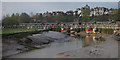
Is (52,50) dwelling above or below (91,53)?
below

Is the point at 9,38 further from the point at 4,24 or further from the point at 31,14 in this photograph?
the point at 31,14

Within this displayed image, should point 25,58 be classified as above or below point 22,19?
below

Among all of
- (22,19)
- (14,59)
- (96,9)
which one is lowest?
(14,59)

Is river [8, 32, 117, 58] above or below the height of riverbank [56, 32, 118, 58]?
below

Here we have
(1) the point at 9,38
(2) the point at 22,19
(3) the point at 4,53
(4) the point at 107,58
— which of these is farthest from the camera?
(2) the point at 22,19

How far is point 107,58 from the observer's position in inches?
577

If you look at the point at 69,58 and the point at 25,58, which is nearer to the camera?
the point at 69,58

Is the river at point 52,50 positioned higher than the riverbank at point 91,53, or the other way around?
the riverbank at point 91,53

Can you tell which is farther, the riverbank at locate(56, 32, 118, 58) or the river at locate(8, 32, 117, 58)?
the river at locate(8, 32, 117, 58)

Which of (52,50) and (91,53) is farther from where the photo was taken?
(52,50)

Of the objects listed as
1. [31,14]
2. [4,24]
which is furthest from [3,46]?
[31,14]

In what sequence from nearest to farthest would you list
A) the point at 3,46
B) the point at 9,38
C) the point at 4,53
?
the point at 4,53
the point at 3,46
the point at 9,38

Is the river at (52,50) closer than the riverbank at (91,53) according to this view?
No

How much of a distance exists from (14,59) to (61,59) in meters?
5.82
